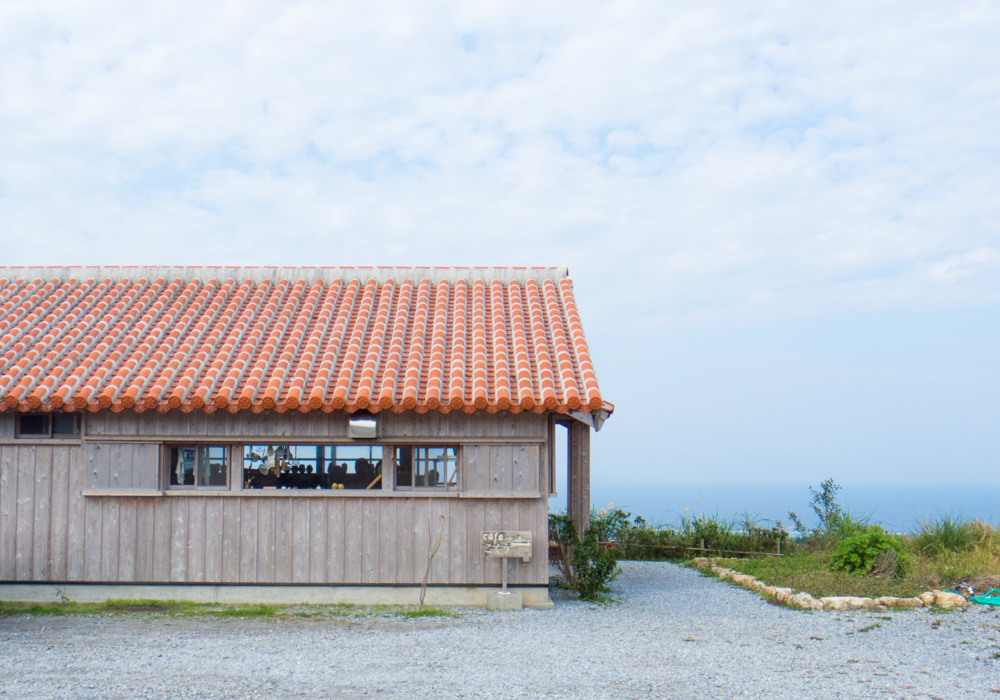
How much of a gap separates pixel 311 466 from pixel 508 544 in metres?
2.75

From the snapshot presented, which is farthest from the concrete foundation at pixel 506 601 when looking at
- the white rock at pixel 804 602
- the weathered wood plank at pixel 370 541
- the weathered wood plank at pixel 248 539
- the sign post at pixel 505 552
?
the white rock at pixel 804 602

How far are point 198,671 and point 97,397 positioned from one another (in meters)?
4.34

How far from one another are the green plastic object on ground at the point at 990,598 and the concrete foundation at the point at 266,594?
18.3ft

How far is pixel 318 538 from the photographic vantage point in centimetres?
1122

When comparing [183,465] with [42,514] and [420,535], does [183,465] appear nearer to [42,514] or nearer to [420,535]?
[42,514]

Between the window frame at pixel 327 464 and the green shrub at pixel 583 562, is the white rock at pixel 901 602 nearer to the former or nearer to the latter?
the green shrub at pixel 583 562

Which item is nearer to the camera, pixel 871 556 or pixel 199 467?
pixel 199 467

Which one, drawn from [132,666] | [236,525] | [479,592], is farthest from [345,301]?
[132,666]

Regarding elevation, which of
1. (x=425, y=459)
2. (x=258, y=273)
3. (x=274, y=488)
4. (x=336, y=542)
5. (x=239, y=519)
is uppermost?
(x=258, y=273)

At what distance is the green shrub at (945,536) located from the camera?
14.3 m

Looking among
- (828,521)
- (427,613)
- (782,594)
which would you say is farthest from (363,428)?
(828,521)

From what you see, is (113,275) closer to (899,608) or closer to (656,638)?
(656,638)

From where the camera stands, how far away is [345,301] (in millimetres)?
13992

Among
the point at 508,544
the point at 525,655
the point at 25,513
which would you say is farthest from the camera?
the point at 25,513
